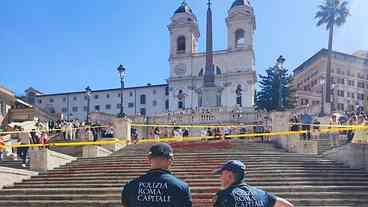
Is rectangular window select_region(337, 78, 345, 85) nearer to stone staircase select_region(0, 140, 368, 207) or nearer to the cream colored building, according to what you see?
the cream colored building

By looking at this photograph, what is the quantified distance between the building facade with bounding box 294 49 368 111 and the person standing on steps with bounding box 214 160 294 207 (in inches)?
3671

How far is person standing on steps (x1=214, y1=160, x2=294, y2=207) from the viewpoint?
4254mm

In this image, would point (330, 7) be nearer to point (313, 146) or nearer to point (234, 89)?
point (234, 89)

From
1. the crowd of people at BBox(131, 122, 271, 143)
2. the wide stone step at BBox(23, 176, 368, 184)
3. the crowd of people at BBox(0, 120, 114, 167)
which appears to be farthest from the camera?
the crowd of people at BBox(131, 122, 271, 143)

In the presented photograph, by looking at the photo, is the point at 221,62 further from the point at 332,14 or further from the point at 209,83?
the point at 332,14

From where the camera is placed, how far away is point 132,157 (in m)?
19.8

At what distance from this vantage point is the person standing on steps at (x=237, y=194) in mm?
4254

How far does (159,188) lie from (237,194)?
2.27 ft

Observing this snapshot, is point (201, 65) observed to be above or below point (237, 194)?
above

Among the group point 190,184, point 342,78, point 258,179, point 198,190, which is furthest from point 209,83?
point 198,190

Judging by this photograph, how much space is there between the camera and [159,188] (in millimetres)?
4227

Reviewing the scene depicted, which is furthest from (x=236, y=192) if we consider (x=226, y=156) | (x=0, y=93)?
(x=0, y=93)

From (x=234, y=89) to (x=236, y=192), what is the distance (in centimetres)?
8456

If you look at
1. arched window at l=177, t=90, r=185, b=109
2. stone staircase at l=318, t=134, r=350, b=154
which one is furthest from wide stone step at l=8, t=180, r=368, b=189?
arched window at l=177, t=90, r=185, b=109
